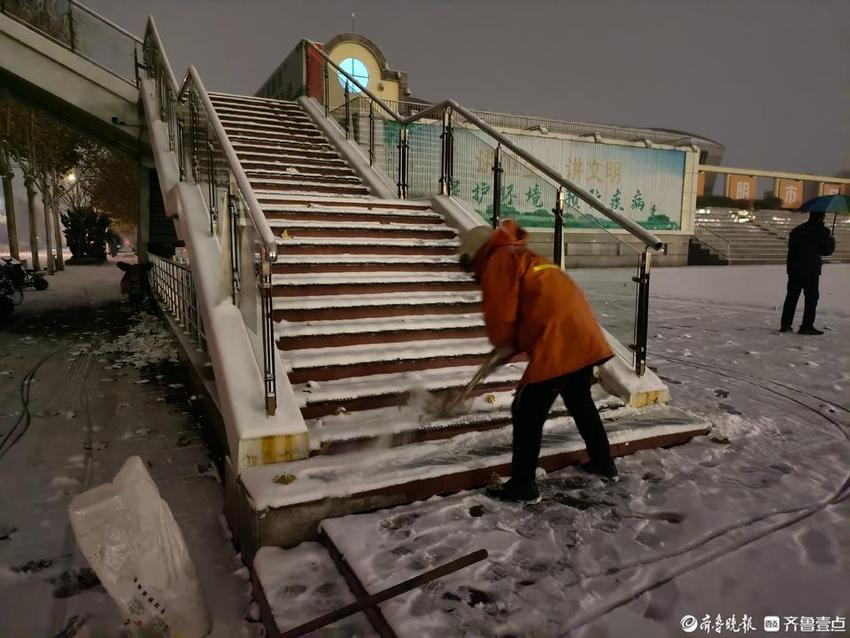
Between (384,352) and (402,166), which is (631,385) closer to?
(384,352)

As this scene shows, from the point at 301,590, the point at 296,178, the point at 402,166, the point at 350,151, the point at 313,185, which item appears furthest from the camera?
the point at 350,151

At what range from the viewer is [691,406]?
4.66 metres

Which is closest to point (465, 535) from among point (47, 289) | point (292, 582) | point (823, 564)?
point (292, 582)

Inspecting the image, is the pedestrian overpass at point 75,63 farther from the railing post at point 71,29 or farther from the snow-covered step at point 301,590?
the snow-covered step at point 301,590

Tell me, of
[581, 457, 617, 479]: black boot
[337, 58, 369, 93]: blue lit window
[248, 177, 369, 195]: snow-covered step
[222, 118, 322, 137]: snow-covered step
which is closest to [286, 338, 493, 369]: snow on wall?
[581, 457, 617, 479]: black boot

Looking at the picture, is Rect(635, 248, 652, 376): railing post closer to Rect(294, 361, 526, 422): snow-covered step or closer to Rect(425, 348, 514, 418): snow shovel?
Rect(294, 361, 526, 422): snow-covered step

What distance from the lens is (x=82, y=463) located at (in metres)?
3.85

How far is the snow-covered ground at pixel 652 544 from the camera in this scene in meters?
2.17

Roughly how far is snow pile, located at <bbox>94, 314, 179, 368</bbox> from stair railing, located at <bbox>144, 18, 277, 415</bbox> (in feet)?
7.82

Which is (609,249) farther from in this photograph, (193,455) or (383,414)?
(193,455)

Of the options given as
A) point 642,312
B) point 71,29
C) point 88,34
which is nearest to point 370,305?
point 642,312

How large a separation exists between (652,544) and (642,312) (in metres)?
2.26

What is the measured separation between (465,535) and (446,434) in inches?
40.8

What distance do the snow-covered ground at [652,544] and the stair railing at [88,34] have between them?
10593mm
